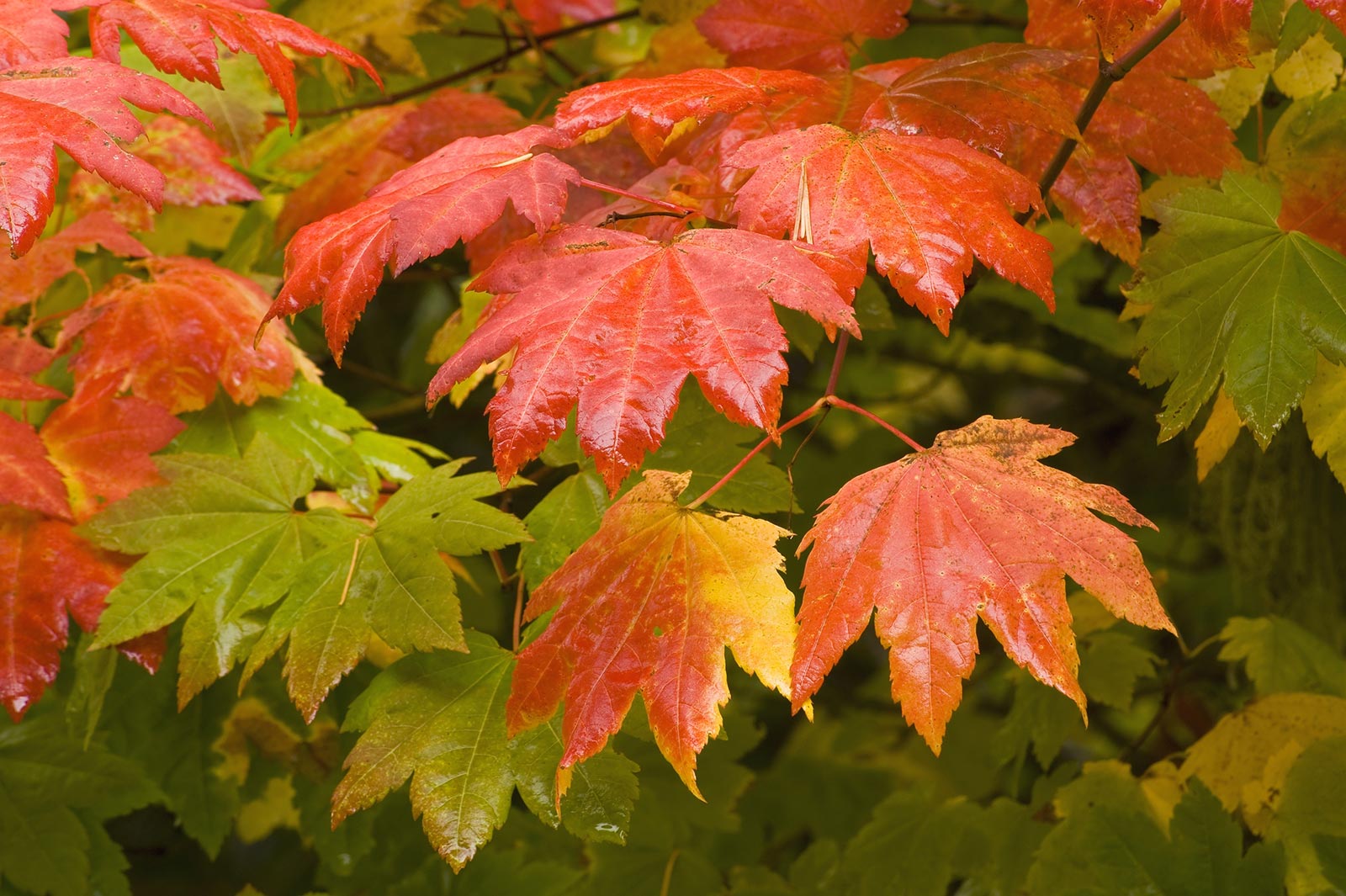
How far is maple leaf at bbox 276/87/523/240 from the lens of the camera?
140cm

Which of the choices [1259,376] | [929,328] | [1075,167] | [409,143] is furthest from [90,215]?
[929,328]

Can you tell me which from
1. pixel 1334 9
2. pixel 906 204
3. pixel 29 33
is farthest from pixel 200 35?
pixel 1334 9

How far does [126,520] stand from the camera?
1.09m

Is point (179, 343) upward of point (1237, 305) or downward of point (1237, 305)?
downward

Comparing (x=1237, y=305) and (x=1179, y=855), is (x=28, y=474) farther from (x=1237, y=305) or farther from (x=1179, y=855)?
(x=1179, y=855)

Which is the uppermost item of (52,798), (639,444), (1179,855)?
(639,444)

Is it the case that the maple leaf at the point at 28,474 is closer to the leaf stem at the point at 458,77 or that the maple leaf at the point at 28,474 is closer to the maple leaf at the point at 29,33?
the maple leaf at the point at 29,33

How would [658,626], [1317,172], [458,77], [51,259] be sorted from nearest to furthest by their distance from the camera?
[658,626], [1317,172], [51,259], [458,77]

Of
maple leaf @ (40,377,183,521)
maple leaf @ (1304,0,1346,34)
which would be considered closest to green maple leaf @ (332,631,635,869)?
maple leaf @ (40,377,183,521)

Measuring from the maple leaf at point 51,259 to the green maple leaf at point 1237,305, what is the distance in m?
1.14

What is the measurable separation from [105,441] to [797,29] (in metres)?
0.89

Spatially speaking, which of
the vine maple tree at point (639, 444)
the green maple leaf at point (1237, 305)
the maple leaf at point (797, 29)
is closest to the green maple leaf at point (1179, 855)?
the vine maple tree at point (639, 444)

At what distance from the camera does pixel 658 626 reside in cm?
83

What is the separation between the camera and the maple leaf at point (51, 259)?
1.28 meters
